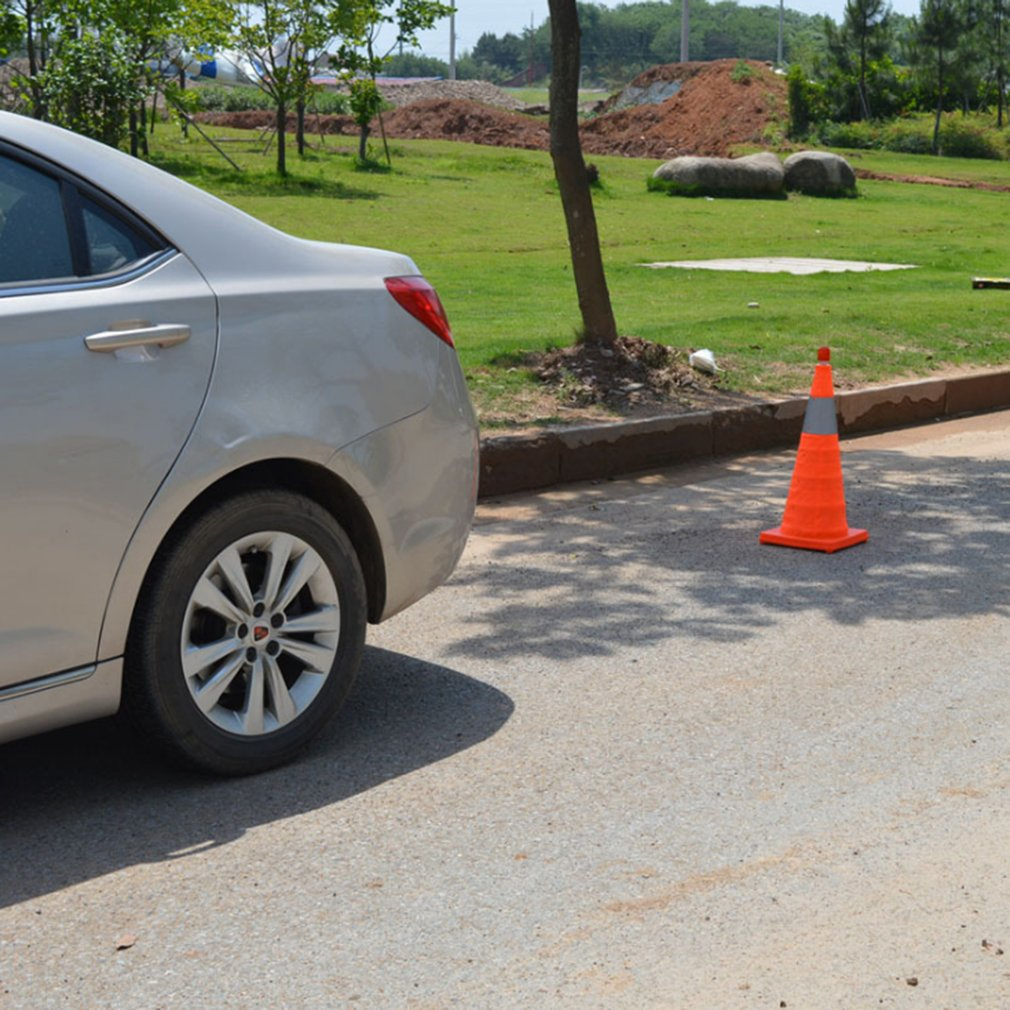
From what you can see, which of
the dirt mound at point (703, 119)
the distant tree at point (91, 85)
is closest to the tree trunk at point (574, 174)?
the distant tree at point (91, 85)

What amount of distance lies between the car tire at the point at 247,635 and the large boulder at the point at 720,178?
92.2 ft

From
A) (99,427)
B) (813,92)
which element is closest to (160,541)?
(99,427)

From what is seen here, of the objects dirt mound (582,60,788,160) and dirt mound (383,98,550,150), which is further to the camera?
dirt mound (582,60,788,160)

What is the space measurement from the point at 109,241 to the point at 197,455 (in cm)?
58

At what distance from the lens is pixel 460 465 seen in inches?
189

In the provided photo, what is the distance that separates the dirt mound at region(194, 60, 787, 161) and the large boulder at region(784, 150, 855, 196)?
1346 centimetres

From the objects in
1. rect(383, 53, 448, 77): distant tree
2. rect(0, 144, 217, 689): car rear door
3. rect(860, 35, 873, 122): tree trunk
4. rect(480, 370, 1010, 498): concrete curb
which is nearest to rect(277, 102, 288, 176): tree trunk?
rect(480, 370, 1010, 498): concrete curb

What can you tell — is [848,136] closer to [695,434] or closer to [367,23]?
[367,23]

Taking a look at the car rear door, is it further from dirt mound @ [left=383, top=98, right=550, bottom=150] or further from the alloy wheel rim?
dirt mound @ [left=383, top=98, right=550, bottom=150]

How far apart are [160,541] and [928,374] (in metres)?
8.14

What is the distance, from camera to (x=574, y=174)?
10523 mm

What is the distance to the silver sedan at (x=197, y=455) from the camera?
3.85 meters

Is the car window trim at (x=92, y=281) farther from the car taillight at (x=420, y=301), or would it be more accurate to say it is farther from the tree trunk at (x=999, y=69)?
the tree trunk at (x=999, y=69)

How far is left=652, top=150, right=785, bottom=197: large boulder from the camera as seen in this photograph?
31750 mm
